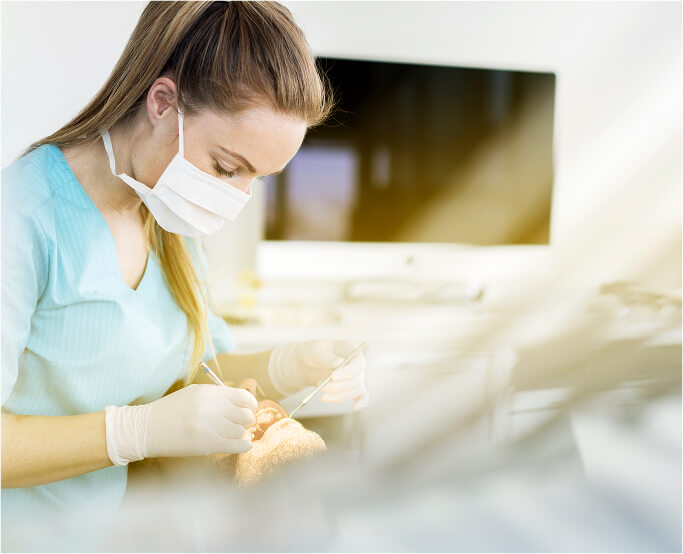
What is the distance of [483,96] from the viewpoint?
1.44 metres

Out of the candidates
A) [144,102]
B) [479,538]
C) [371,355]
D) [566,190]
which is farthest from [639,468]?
[144,102]

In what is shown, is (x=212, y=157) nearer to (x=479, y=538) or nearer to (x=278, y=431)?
(x=278, y=431)

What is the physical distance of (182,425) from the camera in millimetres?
773

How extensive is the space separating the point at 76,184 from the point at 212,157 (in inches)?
7.8

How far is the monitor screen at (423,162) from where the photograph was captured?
134 centimetres

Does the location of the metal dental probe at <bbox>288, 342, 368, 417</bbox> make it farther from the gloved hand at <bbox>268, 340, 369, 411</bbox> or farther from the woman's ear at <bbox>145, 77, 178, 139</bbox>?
the woman's ear at <bbox>145, 77, 178, 139</bbox>

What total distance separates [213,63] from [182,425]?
48 centimetres

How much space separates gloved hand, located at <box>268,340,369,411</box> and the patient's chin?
0.09 meters

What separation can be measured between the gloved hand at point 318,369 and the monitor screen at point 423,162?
17.8 inches

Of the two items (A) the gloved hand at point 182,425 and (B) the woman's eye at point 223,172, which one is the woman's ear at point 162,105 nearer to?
(B) the woman's eye at point 223,172

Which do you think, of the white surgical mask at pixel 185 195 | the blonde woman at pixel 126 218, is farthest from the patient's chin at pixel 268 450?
the white surgical mask at pixel 185 195

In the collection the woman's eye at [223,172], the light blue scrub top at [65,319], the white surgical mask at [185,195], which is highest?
the woman's eye at [223,172]

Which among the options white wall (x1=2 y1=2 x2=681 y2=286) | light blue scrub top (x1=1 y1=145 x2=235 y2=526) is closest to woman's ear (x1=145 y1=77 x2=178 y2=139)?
light blue scrub top (x1=1 y1=145 x2=235 y2=526)

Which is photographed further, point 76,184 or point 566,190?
point 566,190
